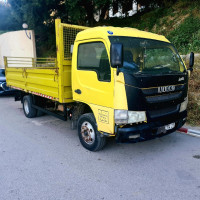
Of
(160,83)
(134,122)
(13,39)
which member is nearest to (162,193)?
(134,122)

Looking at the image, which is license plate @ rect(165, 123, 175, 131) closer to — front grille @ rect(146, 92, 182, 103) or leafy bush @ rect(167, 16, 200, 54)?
front grille @ rect(146, 92, 182, 103)

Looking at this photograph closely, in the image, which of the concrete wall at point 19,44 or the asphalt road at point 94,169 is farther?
the concrete wall at point 19,44

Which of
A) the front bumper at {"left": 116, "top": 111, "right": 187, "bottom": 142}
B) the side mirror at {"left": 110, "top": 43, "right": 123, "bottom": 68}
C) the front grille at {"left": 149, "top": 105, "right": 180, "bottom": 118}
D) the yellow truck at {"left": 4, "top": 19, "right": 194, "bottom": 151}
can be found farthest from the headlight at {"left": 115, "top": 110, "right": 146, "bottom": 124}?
the side mirror at {"left": 110, "top": 43, "right": 123, "bottom": 68}

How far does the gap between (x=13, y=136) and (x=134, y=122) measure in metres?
3.10

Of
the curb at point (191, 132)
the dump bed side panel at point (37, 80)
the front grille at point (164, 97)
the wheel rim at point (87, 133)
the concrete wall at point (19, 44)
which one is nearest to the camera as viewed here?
the front grille at point (164, 97)

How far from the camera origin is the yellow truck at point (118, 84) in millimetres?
3102

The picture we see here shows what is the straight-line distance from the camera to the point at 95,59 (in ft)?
11.8

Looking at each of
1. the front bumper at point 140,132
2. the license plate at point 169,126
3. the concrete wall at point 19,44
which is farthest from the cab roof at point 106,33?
the concrete wall at point 19,44

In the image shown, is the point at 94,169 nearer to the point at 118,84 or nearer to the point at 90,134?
the point at 90,134

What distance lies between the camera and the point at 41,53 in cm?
2073

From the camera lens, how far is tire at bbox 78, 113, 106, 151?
371 cm

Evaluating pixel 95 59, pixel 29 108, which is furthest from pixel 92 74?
pixel 29 108

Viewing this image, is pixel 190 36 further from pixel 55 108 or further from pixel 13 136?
pixel 13 136

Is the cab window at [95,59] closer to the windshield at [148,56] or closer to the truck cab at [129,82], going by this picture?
the truck cab at [129,82]
